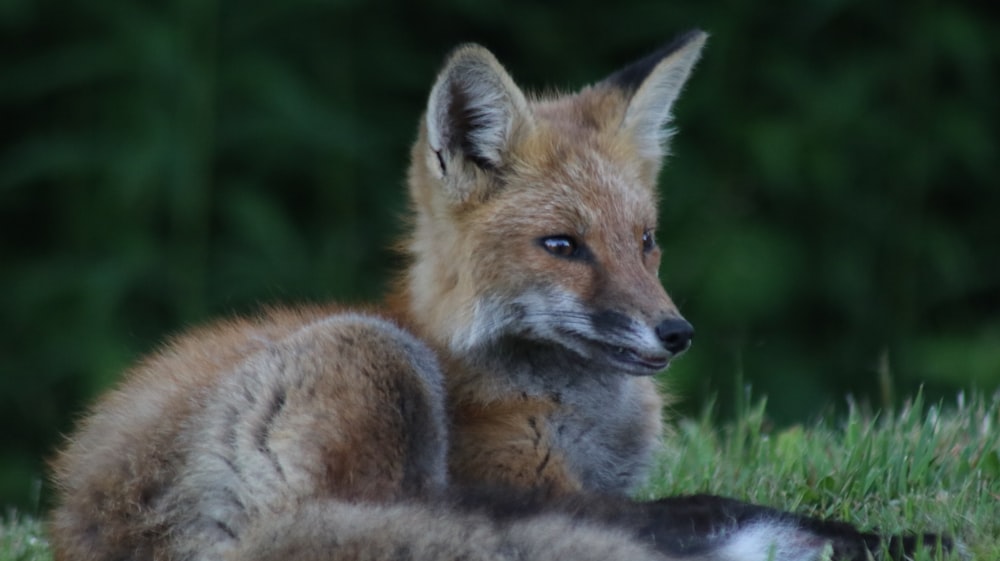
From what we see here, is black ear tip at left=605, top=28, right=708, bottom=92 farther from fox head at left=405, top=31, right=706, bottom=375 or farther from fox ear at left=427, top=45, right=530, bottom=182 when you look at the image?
fox ear at left=427, top=45, right=530, bottom=182

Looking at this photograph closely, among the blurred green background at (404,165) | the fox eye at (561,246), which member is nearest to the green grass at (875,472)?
the fox eye at (561,246)

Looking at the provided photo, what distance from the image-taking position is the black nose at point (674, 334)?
4.39 meters

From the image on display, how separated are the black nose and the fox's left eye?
0.53 meters

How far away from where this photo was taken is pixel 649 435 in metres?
4.86

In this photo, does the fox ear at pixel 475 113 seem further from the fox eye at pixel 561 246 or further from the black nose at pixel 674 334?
the black nose at pixel 674 334

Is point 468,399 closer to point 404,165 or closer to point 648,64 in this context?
point 648,64

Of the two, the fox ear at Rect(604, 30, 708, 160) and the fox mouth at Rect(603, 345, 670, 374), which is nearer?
the fox mouth at Rect(603, 345, 670, 374)

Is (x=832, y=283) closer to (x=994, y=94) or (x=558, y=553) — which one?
(x=994, y=94)

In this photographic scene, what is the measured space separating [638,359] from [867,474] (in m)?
0.90

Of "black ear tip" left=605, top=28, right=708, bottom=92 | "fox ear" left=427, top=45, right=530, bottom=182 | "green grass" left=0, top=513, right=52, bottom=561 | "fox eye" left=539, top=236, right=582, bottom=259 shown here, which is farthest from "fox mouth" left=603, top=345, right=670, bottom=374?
"green grass" left=0, top=513, right=52, bottom=561

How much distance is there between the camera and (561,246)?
4.69 metres

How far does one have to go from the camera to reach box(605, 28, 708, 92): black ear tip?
17.1 feet

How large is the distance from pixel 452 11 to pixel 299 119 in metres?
1.47

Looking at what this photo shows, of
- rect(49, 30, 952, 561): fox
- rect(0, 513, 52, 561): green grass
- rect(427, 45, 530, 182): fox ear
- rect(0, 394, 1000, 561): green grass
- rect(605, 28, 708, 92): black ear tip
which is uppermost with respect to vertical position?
rect(605, 28, 708, 92): black ear tip
